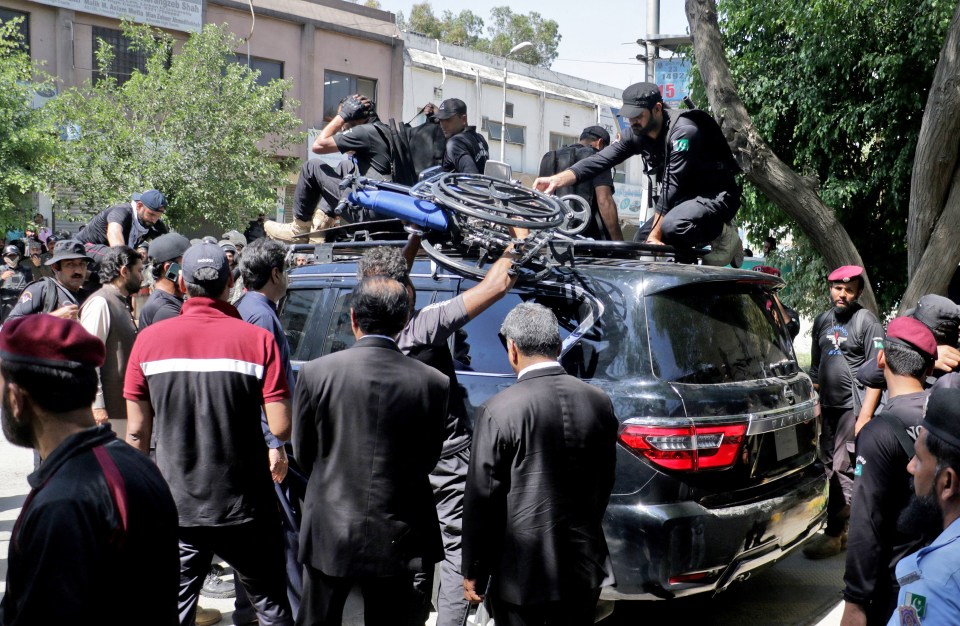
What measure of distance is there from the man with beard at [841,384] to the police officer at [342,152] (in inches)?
133

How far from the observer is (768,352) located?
4688 millimetres

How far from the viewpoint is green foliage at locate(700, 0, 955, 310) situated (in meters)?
10.8

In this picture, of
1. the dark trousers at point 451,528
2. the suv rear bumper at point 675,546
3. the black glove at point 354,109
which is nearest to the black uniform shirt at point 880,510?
the suv rear bumper at point 675,546

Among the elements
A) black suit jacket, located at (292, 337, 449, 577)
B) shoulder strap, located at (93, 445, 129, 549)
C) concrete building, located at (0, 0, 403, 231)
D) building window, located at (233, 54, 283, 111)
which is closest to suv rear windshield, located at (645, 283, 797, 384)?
black suit jacket, located at (292, 337, 449, 577)

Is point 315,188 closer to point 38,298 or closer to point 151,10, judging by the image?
point 38,298

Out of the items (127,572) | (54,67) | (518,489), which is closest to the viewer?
(127,572)

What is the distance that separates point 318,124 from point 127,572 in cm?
2729

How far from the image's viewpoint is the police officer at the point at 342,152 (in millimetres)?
6336

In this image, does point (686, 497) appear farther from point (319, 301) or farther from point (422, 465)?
point (319, 301)

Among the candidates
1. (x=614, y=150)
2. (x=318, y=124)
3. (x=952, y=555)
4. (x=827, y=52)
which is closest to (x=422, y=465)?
→ (x=952, y=555)

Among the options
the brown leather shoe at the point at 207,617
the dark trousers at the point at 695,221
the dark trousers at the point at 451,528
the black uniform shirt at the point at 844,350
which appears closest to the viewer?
the dark trousers at the point at 451,528

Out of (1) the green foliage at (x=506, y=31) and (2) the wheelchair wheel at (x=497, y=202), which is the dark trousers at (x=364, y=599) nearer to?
(2) the wheelchair wheel at (x=497, y=202)

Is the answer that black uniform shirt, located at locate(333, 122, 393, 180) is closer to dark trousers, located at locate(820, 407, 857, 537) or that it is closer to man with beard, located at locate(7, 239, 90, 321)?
man with beard, located at locate(7, 239, 90, 321)

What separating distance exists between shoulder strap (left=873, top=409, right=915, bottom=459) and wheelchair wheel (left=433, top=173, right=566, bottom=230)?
1.80m
